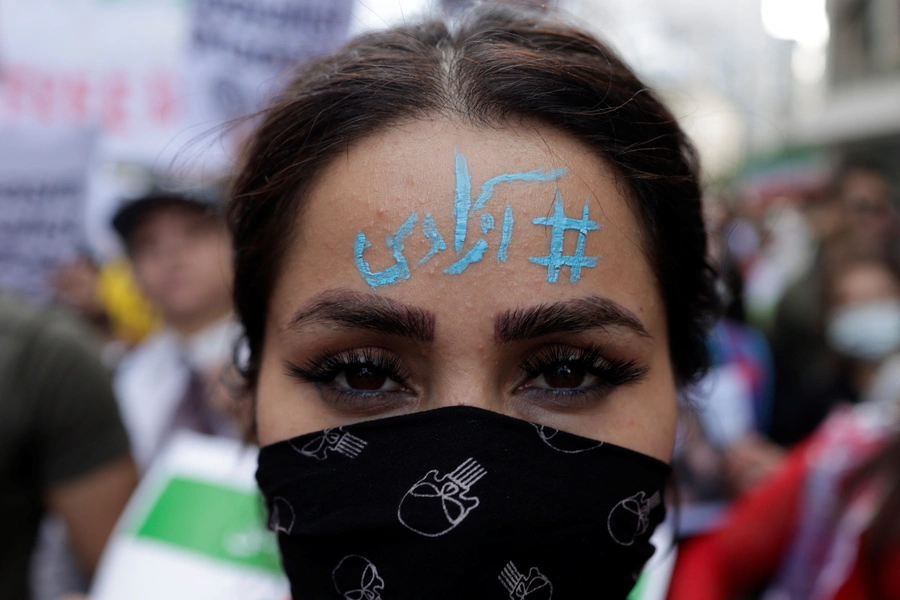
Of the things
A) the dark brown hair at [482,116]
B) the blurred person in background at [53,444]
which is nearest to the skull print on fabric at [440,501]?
the dark brown hair at [482,116]

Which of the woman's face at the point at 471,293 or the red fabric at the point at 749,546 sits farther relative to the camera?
the red fabric at the point at 749,546

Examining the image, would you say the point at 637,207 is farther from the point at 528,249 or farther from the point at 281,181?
the point at 281,181

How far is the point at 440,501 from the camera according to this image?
117 centimetres

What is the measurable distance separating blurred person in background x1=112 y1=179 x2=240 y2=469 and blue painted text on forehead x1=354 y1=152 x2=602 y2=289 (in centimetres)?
192

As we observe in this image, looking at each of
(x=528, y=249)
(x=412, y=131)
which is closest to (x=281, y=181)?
(x=412, y=131)

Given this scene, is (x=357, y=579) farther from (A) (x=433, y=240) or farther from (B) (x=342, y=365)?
(A) (x=433, y=240)

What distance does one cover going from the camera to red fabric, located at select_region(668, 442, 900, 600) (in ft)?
7.43

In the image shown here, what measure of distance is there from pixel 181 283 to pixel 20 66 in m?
1.29

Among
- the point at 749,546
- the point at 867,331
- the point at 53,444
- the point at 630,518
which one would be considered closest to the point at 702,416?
the point at 749,546

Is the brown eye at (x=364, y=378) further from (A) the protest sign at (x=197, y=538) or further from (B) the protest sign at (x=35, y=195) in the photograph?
(B) the protest sign at (x=35, y=195)

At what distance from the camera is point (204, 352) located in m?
3.25

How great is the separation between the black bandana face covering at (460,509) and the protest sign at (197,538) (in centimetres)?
57

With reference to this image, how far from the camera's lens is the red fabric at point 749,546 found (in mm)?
2264

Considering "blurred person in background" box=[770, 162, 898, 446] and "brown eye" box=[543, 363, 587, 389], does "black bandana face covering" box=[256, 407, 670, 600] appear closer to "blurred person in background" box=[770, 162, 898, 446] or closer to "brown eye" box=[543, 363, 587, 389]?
"brown eye" box=[543, 363, 587, 389]
